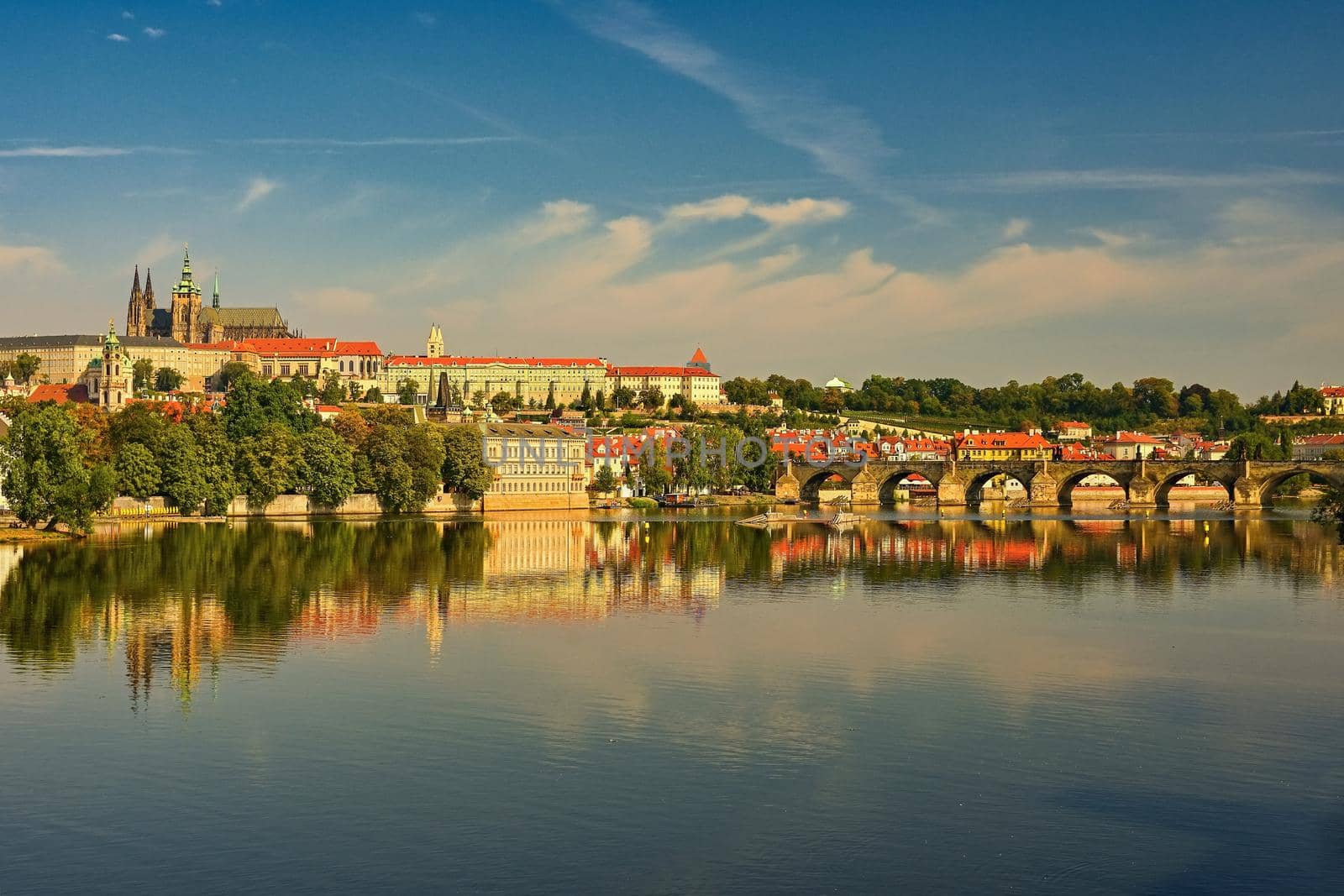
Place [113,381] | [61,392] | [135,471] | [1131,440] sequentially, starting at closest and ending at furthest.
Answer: [135,471], [113,381], [61,392], [1131,440]

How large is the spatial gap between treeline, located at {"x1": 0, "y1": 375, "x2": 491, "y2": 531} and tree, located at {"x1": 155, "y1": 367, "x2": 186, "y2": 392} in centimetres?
7667

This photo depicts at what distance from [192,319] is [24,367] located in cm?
2492

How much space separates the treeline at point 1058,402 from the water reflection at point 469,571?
100046mm

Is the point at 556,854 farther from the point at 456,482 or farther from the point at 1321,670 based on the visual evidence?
the point at 456,482

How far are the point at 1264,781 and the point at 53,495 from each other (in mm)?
42971

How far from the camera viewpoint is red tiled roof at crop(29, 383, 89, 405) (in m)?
137

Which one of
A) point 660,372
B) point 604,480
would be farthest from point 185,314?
point 604,480

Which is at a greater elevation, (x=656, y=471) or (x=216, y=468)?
(x=216, y=468)

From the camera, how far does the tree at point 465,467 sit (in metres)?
Result: 78.2

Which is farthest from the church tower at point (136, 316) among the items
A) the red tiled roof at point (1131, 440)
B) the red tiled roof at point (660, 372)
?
the red tiled roof at point (1131, 440)

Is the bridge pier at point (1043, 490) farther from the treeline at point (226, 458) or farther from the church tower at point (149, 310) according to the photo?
the church tower at point (149, 310)

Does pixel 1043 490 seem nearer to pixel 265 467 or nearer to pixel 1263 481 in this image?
pixel 1263 481

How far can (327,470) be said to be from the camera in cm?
7100

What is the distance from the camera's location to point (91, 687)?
2352 cm
